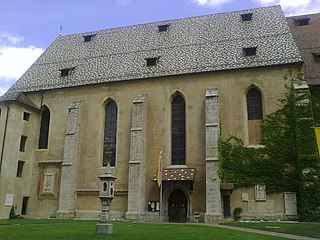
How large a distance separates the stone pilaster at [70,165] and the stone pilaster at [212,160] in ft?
36.7

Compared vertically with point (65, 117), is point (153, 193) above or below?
below

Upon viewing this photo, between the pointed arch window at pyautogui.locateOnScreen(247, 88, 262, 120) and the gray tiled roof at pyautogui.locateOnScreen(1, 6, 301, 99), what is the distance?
217cm

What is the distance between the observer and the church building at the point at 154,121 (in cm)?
2720

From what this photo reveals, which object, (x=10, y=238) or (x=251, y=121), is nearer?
(x=10, y=238)

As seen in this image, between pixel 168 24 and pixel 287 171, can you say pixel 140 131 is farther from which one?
pixel 168 24

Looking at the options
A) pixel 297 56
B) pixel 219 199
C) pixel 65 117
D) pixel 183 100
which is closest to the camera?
pixel 219 199

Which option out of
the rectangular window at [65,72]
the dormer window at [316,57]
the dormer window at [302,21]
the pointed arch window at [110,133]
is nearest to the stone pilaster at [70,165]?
the pointed arch window at [110,133]

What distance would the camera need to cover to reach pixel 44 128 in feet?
111

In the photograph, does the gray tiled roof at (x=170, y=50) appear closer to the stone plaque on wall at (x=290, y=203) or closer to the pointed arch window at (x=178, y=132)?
the pointed arch window at (x=178, y=132)

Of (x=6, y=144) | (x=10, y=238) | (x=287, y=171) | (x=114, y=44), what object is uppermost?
(x=114, y=44)

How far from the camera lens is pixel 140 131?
28.6 m

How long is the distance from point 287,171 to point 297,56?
8731 millimetres

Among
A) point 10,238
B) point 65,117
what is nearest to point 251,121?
point 65,117

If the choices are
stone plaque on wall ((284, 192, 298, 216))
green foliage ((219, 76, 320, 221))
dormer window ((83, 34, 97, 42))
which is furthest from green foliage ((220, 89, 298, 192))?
dormer window ((83, 34, 97, 42))
